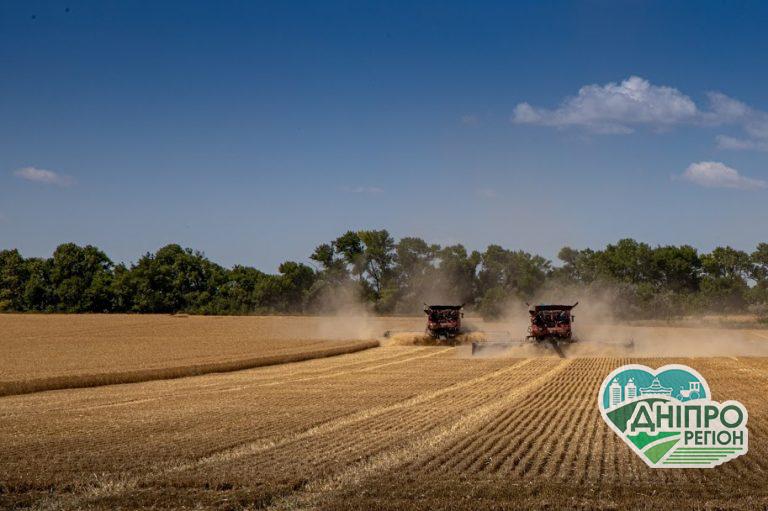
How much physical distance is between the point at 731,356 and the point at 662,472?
3368cm

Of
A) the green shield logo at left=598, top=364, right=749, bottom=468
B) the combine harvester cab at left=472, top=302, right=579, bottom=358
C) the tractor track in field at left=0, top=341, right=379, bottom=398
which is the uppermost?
the combine harvester cab at left=472, top=302, right=579, bottom=358

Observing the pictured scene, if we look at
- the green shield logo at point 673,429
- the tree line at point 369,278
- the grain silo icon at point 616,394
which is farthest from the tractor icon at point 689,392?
the tree line at point 369,278

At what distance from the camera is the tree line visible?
111 m

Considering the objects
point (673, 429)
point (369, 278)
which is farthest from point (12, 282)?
point (673, 429)

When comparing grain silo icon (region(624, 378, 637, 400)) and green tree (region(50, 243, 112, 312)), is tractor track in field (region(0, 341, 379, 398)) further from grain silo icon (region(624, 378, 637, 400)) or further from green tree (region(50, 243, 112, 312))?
green tree (region(50, 243, 112, 312))

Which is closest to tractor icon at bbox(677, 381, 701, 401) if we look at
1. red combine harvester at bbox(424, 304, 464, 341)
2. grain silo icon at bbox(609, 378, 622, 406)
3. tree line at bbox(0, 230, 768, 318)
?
grain silo icon at bbox(609, 378, 622, 406)

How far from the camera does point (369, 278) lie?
399 feet

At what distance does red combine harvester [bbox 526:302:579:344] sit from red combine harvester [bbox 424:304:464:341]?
8030mm

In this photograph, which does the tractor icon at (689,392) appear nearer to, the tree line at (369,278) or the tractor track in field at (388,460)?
the tractor track in field at (388,460)

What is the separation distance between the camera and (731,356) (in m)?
44.7

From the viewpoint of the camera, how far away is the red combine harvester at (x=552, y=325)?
46688 mm

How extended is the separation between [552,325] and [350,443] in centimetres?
3166

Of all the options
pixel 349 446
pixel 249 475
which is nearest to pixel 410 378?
pixel 349 446

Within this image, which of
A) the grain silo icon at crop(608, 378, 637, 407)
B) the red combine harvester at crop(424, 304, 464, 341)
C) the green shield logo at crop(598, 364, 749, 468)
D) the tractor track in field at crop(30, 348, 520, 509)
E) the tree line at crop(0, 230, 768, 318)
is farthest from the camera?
the tree line at crop(0, 230, 768, 318)
